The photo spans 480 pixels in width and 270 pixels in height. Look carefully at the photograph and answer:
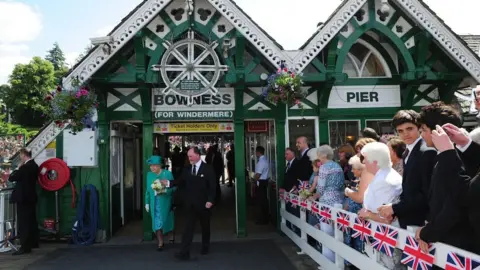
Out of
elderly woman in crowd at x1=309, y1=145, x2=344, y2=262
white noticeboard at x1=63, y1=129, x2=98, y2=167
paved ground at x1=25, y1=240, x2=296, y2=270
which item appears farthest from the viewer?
white noticeboard at x1=63, y1=129, x2=98, y2=167

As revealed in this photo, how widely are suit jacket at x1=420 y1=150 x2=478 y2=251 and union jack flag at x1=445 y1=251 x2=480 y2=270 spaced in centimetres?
9

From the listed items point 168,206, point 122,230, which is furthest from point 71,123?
point 122,230

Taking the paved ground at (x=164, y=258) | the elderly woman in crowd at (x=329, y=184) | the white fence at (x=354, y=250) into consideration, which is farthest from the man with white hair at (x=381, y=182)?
the paved ground at (x=164, y=258)

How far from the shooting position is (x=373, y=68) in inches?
341

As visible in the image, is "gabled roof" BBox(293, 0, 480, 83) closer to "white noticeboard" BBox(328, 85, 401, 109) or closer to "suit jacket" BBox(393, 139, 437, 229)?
"white noticeboard" BBox(328, 85, 401, 109)

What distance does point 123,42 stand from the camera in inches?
277

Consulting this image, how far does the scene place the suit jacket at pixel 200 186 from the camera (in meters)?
6.48

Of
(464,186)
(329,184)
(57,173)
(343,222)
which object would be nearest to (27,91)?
(57,173)

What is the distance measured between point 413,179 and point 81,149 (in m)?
6.60

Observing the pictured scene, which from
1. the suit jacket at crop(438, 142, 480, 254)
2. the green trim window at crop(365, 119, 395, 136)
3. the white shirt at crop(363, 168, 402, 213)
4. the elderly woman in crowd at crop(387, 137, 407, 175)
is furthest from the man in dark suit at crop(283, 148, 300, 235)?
the suit jacket at crop(438, 142, 480, 254)

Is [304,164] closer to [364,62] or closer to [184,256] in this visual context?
[184,256]

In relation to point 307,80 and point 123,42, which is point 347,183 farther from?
point 123,42

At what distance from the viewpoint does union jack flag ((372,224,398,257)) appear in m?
3.40

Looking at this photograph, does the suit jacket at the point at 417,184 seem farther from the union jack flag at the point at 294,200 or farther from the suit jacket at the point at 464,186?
the union jack flag at the point at 294,200
